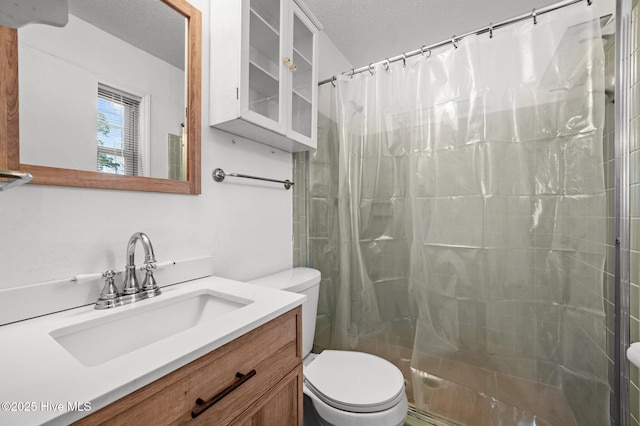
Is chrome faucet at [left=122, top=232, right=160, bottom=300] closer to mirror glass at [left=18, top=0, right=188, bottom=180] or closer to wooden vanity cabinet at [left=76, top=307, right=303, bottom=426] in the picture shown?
mirror glass at [left=18, top=0, right=188, bottom=180]

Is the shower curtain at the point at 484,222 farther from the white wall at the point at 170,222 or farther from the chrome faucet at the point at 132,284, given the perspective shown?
the chrome faucet at the point at 132,284

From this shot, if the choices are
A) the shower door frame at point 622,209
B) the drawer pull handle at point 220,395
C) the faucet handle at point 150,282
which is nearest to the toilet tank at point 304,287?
the faucet handle at point 150,282

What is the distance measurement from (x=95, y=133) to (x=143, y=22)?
451mm

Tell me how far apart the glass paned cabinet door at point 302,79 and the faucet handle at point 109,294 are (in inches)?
36.8

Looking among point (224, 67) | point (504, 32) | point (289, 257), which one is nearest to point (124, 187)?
point (224, 67)

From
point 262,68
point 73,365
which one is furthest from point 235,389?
point 262,68

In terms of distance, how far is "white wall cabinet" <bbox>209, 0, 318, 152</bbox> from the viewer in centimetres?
104

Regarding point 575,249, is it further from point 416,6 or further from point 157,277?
point 157,277

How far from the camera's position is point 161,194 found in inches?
38.0

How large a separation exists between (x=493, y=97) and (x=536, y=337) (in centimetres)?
110

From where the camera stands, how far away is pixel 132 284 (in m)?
0.81

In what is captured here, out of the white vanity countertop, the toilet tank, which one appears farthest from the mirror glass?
the toilet tank

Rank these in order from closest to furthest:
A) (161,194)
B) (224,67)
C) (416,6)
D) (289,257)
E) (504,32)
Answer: (161,194) < (224,67) < (504,32) < (416,6) < (289,257)

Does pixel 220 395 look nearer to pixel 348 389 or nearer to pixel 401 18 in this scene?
pixel 348 389
